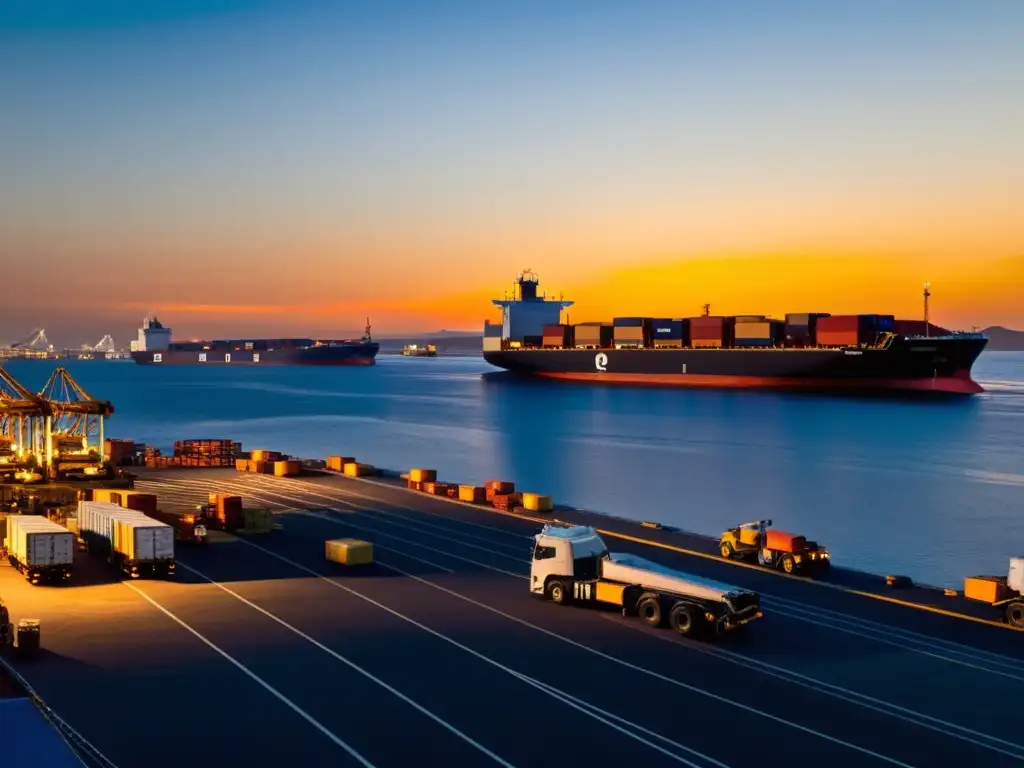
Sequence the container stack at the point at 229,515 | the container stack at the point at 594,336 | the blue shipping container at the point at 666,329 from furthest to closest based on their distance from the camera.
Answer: the container stack at the point at 594,336, the blue shipping container at the point at 666,329, the container stack at the point at 229,515

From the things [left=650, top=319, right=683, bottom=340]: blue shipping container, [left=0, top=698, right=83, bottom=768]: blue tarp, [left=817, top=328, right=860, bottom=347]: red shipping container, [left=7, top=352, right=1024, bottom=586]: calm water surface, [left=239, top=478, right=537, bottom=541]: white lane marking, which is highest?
[left=650, top=319, right=683, bottom=340]: blue shipping container

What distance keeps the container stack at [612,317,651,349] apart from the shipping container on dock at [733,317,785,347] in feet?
62.5

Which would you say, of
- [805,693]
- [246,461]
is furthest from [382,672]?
[246,461]

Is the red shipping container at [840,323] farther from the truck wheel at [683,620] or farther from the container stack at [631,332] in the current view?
the truck wheel at [683,620]

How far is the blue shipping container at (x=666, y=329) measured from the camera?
547 ft

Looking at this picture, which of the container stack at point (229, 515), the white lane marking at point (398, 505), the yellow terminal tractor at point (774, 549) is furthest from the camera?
the white lane marking at point (398, 505)

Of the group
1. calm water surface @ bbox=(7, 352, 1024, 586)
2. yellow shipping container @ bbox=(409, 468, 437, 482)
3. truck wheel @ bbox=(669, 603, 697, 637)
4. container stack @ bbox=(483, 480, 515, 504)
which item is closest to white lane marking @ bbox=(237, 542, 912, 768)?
truck wheel @ bbox=(669, 603, 697, 637)

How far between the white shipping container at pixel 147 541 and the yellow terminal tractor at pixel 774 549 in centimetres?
2185

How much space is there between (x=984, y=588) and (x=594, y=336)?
494 ft

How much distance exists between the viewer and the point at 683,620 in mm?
25375

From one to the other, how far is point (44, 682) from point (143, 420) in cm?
12293

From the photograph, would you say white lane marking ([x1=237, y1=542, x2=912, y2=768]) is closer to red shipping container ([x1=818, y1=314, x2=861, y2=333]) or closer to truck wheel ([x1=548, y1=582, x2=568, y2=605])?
truck wheel ([x1=548, y1=582, x2=568, y2=605])

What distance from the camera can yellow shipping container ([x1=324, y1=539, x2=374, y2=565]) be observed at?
112 ft

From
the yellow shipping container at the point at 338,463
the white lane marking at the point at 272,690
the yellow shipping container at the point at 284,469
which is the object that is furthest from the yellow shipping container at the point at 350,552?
the yellow shipping container at the point at 338,463
